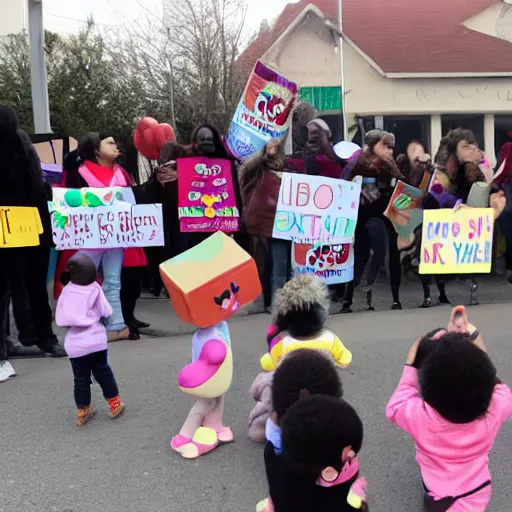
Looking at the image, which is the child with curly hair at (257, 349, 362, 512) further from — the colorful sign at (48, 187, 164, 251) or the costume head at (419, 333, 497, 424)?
the colorful sign at (48, 187, 164, 251)

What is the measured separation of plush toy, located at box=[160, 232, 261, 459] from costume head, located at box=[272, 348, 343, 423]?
88cm

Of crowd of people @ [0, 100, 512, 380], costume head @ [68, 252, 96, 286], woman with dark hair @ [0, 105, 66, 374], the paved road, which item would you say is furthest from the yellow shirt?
crowd of people @ [0, 100, 512, 380]

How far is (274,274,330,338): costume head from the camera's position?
3232mm

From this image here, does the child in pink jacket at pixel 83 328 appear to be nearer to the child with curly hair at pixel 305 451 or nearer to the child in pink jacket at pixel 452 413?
the child with curly hair at pixel 305 451

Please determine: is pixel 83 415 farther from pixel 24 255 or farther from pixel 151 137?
pixel 151 137

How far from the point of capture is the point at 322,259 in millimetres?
6301

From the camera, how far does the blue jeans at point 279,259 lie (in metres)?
6.43

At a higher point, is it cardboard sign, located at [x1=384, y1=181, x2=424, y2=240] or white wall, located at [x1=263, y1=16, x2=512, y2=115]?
white wall, located at [x1=263, y1=16, x2=512, y2=115]

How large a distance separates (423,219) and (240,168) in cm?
192

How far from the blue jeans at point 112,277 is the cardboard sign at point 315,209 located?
1.56m

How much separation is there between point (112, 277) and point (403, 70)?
1080 centimetres

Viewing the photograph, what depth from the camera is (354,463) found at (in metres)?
2.10

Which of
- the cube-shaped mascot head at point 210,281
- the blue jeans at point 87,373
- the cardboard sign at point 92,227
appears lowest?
the blue jeans at point 87,373

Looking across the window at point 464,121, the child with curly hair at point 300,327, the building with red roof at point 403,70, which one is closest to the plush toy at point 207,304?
the child with curly hair at point 300,327
